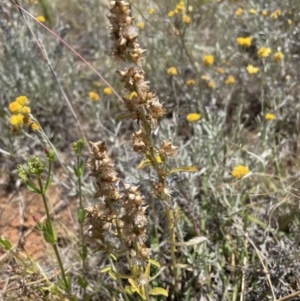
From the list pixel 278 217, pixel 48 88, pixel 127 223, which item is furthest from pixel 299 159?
pixel 48 88

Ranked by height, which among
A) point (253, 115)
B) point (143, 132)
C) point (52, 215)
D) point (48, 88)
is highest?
point (143, 132)

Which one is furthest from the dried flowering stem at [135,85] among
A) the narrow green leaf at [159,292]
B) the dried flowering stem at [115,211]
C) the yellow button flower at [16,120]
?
the yellow button flower at [16,120]

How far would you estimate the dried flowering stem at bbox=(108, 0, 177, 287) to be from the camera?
3.60 feet

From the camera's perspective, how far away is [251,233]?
1833 millimetres

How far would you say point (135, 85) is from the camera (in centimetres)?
118

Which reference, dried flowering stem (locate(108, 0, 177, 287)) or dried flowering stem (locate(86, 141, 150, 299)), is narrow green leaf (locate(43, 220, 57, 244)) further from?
dried flowering stem (locate(108, 0, 177, 287))

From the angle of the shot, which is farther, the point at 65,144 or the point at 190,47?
the point at 190,47

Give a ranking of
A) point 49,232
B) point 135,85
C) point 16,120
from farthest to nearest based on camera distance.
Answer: point 16,120
point 49,232
point 135,85

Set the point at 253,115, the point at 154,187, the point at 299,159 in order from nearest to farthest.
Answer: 1. the point at 154,187
2. the point at 299,159
3. the point at 253,115

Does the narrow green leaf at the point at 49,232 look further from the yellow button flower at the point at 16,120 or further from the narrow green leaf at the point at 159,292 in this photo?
the yellow button flower at the point at 16,120

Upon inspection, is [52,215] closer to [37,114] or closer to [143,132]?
→ [37,114]

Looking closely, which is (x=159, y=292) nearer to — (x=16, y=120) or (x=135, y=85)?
(x=135, y=85)

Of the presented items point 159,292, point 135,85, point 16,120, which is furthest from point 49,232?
point 16,120

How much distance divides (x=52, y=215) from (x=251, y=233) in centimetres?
102
